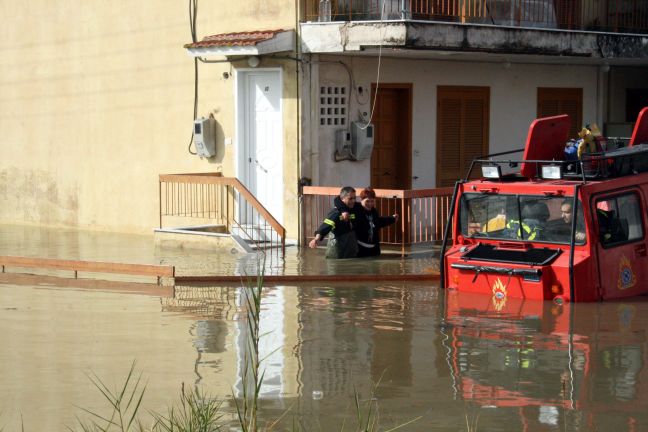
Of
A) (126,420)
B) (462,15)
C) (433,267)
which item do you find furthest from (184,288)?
(462,15)

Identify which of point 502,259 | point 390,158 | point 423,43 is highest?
point 423,43

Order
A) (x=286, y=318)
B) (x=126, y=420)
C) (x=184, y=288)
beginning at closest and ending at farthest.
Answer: (x=126, y=420)
(x=286, y=318)
(x=184, y=288)

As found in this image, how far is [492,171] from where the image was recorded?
1451 cm

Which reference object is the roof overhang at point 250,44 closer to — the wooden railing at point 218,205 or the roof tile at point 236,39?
the roof tile at point 236,39

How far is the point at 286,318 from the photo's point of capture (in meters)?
13.2

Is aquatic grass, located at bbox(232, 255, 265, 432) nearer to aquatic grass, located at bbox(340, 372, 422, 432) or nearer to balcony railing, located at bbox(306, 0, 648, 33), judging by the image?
aquatic grass, located at bbox(340, 372, 422, 432)

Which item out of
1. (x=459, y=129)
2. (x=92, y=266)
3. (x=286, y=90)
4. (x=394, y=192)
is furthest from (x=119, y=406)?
(x=459, y=129)

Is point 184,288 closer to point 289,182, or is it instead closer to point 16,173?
point 289,182

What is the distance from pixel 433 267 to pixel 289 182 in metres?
4.01

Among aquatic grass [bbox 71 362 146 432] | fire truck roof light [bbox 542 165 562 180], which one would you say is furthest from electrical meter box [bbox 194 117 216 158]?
aquatic grass [bbox 71 362 146 432]

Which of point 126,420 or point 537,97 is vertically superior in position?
point 537,97

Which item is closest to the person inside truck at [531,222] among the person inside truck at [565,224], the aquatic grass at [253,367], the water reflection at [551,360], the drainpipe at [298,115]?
the person inside truck at [565,224]

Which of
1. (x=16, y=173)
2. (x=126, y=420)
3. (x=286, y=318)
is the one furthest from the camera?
(x=16, y=173)

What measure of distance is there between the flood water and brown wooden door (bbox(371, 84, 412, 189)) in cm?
609
